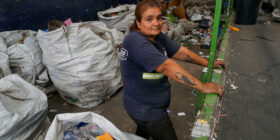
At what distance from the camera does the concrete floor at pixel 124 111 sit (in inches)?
87.8

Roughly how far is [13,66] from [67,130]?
5.39 ft

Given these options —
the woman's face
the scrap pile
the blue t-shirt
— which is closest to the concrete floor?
the blue t-shirt

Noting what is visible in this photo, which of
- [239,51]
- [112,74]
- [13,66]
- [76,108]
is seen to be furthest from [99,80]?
[239,51]

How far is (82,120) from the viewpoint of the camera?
4.17 ft

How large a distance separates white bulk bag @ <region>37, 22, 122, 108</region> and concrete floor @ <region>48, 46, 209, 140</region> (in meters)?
0.14

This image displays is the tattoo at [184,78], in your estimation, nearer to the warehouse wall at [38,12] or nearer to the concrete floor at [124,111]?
the concrete floor at [124,111]

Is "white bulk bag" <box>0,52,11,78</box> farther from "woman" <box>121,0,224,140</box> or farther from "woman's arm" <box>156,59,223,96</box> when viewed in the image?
"woman's arm" <box>156,59,223,96</box>

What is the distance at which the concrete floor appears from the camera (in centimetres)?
223

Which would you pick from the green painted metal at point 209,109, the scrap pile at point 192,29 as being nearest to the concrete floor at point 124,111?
the green painted metal at point 209,109

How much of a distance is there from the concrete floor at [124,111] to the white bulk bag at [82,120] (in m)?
1.01

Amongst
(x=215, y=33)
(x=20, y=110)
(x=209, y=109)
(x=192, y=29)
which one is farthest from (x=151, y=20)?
(x=192, y=29)

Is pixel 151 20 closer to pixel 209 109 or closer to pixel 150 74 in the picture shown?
pixel 150 74

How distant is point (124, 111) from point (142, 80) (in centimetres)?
137

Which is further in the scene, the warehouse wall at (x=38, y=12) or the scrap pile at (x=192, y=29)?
the scrap pile at (x=192, y=29)
